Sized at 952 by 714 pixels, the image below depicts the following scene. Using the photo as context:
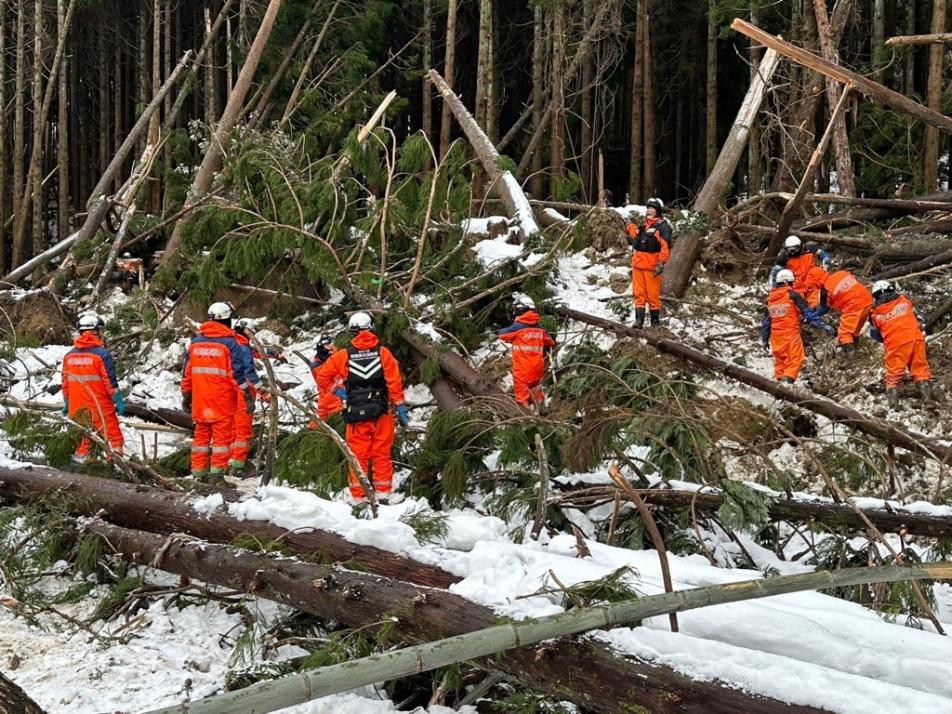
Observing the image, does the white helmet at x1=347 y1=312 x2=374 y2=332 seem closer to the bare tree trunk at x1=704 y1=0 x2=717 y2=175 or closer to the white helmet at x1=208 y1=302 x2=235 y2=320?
the white helmet at x1=208 y1=302 x2=235 y2=320

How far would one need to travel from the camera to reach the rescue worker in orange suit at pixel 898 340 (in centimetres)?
658

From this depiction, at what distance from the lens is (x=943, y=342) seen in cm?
729

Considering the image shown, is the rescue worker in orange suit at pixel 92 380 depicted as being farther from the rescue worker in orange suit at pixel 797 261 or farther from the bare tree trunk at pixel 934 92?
the bare tree trunk at pixel 934 92

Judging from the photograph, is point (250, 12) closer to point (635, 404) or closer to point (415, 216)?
point (415, 216)

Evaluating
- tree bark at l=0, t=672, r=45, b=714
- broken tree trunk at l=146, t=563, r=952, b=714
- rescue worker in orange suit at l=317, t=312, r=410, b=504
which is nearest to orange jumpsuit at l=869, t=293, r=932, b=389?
rescue worker in orange suit at l=317, t=312, r=410, b=504

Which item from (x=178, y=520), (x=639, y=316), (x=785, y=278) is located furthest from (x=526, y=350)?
(x=178, y=520)

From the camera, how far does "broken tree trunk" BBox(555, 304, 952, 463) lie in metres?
5.17

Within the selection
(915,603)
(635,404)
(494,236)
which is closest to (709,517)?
(915,603)

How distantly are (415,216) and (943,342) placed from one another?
529 centimetres

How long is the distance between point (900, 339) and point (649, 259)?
7.96 feet

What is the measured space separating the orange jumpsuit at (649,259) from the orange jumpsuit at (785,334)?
4.14 feet

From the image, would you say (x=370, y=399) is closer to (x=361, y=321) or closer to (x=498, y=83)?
(x=361, y=321)

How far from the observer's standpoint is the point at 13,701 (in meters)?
2.12

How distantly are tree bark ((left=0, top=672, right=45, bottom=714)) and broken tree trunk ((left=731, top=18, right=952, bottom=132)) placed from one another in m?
6.55
